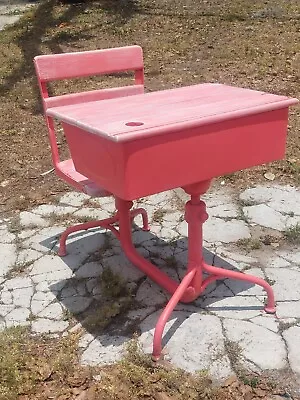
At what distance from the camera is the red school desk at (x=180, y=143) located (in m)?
2.29

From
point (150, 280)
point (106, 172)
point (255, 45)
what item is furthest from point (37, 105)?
point (106, 172)

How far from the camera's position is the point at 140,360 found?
2.57 metres

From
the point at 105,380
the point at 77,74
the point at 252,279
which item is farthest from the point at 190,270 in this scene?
the point at 77,74

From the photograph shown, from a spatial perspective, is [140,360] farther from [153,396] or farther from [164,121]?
[164,121]

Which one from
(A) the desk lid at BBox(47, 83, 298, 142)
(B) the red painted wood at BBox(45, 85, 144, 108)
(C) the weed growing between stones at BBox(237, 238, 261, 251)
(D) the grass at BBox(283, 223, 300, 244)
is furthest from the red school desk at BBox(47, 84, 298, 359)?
(D) the grass at BBox(283, 223, 300, 244)

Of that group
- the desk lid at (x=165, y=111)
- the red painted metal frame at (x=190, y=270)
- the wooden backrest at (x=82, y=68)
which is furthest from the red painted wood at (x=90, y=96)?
the red painted metal frame at (x=190, y=270)

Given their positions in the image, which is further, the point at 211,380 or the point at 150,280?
the point at 150,280

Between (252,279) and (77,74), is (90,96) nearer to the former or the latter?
(77,74)

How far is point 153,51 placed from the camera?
24.7 feet

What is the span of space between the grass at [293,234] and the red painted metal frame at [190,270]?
0.70 m

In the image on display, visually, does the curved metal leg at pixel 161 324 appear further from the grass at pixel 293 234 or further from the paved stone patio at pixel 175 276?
the grass at pixel 293 234

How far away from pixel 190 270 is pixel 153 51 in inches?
203

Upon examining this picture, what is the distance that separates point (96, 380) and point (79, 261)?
104 centimetres

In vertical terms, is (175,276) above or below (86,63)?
below
